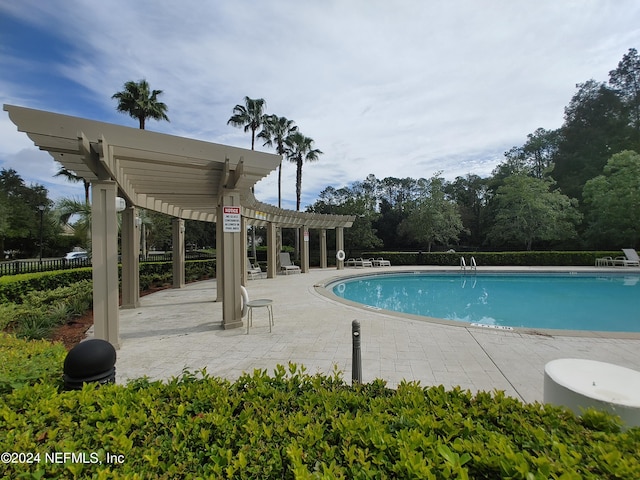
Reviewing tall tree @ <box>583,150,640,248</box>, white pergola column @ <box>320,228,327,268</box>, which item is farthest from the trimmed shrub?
tall tree @ <box>583,150,640,248</box>

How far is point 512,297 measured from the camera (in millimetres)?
11758

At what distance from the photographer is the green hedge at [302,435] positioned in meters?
1.23

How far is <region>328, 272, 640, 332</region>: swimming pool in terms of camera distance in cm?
848

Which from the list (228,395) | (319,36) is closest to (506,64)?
(319,36)

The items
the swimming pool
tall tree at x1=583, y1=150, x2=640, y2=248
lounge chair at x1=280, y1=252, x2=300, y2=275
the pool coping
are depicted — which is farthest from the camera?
tall tree at x1=583, y1=150, x2=640, y2=248

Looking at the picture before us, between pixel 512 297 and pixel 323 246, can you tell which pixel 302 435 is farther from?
pixel 323 246

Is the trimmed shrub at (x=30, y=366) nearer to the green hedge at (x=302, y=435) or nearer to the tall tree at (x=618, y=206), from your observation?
the green hedge at (x=302, y=435)

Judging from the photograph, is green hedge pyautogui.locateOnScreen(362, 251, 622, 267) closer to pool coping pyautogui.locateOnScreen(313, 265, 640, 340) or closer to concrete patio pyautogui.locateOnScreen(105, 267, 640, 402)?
pool coping pyautogui.locateOnScreen(313, 265, 640, 340)

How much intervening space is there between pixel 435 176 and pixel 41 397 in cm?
2633

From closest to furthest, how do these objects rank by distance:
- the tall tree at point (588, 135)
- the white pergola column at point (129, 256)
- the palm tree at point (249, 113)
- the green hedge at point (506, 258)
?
the white pergola column at point (129, 256), the green hedge at point (506, 258), the palm tree at point (249, 113), the tall tree at point (588, 135)

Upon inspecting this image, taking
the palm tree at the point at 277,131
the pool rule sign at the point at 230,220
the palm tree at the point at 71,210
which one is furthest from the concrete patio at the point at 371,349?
the palm tree at the point at 277,131

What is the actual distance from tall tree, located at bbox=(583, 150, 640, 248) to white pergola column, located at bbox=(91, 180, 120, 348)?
91.3ft

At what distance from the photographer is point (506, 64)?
25.1 ft

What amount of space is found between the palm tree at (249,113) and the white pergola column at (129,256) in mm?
15706
